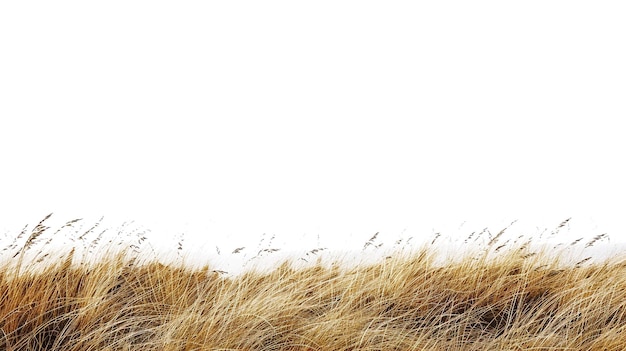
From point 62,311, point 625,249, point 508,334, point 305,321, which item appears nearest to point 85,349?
point 62,311

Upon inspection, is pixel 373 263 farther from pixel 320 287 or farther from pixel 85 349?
pixel 85 349

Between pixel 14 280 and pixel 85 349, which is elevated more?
pixel 14 280

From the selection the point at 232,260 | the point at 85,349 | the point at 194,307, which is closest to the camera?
the point at 85,349

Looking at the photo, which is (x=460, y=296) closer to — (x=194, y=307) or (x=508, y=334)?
(x=508, y=334)

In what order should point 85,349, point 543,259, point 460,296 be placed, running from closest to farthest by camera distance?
point 85,349, point 460,296, point 543,259

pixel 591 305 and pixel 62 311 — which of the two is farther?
pixel 591 305

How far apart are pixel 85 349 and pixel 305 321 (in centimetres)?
110

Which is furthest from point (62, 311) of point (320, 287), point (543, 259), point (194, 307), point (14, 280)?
point (543, 259)

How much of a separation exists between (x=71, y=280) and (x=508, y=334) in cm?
246

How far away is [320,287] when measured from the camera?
3.68m

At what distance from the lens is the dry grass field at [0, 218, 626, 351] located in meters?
2.69

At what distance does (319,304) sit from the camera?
3246 mm

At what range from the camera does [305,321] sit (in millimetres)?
3002

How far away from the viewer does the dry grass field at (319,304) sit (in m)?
2.69
